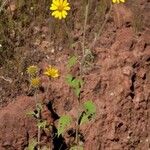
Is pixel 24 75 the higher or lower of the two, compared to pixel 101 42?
lower

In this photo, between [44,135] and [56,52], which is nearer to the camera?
[44,135]

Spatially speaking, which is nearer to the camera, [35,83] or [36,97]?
[35,83]

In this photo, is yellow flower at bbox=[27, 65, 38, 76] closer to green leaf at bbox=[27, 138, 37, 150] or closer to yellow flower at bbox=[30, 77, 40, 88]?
yellow flower at bbox=[30, 77, 40, 88]

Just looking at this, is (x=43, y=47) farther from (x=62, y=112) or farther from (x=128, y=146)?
(x=128, y=146)

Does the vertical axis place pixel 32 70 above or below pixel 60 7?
below

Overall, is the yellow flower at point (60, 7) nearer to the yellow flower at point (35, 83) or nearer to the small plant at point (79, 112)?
the small plant at point (79, 112)

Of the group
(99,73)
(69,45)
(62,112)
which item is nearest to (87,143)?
(62,112)

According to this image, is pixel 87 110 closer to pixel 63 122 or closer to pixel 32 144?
pixel 63 122

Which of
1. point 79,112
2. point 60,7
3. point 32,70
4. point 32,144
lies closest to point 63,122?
point 79,112

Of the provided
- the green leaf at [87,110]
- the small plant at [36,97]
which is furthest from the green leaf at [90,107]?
the small plant at [36,97]

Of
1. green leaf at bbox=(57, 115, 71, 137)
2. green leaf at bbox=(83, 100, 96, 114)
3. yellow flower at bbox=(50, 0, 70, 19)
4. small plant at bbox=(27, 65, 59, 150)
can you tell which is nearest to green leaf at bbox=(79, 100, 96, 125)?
green leaf at bbox=(83, 100, 96, 114)

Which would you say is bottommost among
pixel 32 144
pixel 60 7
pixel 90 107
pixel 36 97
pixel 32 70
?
pixel 32 144
